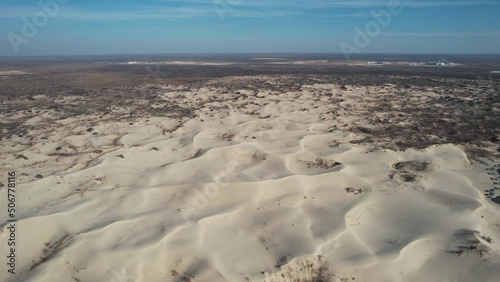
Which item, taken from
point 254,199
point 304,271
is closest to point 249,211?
point 254,199

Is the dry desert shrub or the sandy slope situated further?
the sandy slope

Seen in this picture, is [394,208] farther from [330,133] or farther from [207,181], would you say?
[330,133]

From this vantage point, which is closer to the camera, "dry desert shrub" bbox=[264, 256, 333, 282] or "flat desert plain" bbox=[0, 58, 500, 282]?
"dry desert shrub" bbox=[264, 256, 333, 282]

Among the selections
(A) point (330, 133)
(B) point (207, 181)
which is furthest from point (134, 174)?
(A) point (330, 133)

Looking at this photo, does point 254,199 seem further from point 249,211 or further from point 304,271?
point 304,271

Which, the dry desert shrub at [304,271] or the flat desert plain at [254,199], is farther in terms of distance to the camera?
the flat desert plain at [254,199]
